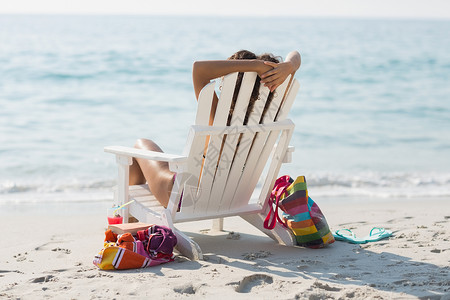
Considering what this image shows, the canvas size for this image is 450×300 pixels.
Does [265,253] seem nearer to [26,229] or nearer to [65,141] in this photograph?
[26,229]

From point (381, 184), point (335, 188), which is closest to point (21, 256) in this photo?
point (335, 188)

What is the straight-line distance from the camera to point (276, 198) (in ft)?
12.1

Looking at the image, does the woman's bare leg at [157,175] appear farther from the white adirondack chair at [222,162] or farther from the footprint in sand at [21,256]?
the footprint in sand at [21,256]

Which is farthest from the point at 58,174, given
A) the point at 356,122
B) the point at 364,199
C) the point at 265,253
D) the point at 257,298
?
the point at 356,122

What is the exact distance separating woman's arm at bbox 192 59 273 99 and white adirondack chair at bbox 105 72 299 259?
5cm

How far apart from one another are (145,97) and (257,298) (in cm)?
1090

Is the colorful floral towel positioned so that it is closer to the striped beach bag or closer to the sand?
the sand

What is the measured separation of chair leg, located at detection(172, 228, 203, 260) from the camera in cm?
329

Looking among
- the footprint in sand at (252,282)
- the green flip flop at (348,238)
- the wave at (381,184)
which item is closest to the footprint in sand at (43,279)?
the footprint in sand at (252,282)

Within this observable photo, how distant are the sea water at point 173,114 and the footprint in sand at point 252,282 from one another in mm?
3036

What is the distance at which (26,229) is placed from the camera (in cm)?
427

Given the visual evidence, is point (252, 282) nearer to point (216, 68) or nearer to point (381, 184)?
point (216, 68)

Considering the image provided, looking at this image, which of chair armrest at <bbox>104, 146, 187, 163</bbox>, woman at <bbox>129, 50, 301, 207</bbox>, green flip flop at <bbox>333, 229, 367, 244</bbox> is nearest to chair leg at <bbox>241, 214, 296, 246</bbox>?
green flip flop at <bbox>333, 229, 367, 244</bbox>

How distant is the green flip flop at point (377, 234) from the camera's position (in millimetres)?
3797
